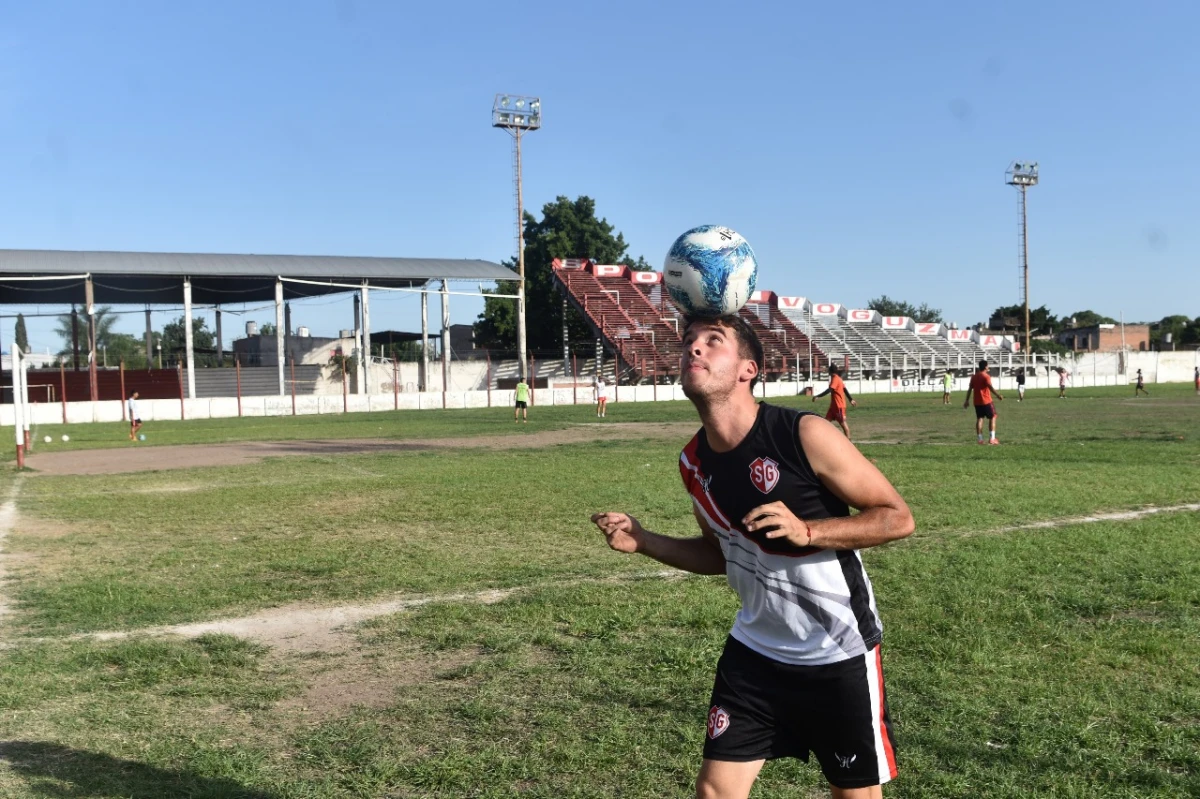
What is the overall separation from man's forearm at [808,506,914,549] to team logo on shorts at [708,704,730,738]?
0.65 m

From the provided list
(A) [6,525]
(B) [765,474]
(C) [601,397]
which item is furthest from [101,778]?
(C) [601,397]

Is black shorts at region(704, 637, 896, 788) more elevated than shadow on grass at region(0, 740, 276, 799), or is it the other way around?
black shorts at region(704, 637, 896, 788)

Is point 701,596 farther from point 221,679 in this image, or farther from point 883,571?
point 221,679

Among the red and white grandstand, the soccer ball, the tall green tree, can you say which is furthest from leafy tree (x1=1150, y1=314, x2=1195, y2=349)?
the soccer ball

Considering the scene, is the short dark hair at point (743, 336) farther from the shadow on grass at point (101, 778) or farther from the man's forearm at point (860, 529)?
the shadow on grass at point (101, 778)

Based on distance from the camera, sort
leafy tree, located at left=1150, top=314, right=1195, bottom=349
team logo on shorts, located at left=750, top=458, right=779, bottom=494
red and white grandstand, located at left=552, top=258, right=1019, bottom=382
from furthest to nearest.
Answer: leafy tree, located at left=1150, top=314, right=1195, bottom=349 → red and white grandstand, located at left=552, top=258, right=1019, bottom=382 → team logo on shorts, located at left=750, top=458, right=779, bottom=494

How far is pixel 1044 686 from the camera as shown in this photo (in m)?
5.68

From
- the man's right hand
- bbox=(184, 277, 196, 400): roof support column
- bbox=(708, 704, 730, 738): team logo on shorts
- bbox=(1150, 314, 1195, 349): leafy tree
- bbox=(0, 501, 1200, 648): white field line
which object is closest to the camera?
bbox=(708, 704, 730, 738): team logo on shorts

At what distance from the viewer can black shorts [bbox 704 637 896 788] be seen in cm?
313

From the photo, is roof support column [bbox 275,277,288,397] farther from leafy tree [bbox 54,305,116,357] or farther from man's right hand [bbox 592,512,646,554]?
man's right hand [bbox 592,512,646,554]

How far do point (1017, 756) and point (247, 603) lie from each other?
5.85 meters

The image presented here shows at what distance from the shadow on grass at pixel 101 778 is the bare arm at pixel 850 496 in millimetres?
2917

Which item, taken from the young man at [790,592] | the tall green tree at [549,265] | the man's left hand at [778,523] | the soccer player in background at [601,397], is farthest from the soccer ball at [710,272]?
the tall green tree at [549,265]

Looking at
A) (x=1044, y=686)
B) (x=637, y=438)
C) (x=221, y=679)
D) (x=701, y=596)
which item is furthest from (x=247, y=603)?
(x=637, y=438)
